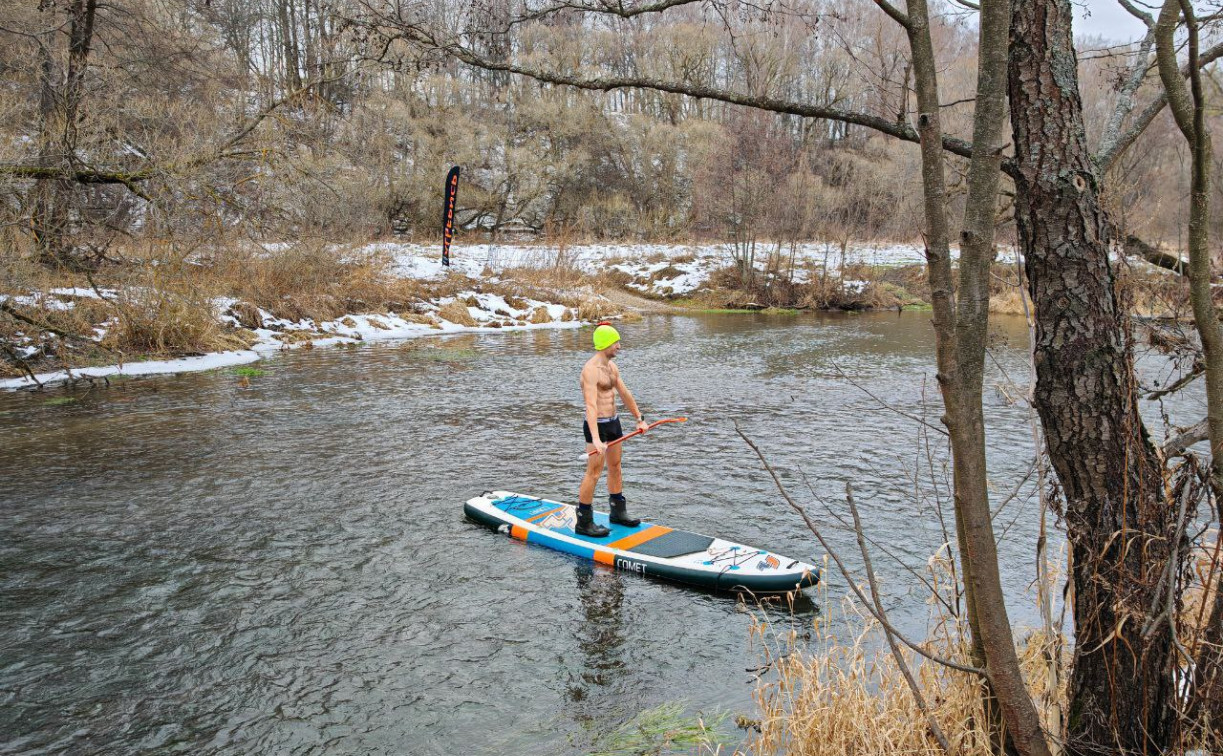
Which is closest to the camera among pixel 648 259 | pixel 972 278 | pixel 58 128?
pixel 972 278

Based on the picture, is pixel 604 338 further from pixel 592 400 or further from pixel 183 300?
pixel 183 300

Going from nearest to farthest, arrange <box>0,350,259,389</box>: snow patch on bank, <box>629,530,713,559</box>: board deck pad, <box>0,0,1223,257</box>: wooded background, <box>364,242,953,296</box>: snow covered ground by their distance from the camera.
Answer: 1. <box>0,0,1223,257</box>: wooded background
2. <box>629,530,713,559</box>: board deck pad
3. <box>0,350,259,389</box>: snow patch on bank
4. <box>364,242,953,296</box>: snow covered ground

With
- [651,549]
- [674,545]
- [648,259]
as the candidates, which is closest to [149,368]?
[651,549]

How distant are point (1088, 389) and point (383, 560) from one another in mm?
5329

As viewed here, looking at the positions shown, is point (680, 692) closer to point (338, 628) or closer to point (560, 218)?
point (338, 628)

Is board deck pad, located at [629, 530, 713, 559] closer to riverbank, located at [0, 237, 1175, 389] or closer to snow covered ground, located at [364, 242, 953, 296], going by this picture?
riverbank, located at [0, 237, 1175, 389]

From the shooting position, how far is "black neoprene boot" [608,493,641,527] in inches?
279

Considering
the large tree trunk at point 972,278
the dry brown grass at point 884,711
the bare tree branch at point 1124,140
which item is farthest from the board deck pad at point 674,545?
the bare tree branch at point 1124,140

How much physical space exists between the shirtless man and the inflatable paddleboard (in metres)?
0.12

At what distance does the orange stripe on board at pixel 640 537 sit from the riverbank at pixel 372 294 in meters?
3.24

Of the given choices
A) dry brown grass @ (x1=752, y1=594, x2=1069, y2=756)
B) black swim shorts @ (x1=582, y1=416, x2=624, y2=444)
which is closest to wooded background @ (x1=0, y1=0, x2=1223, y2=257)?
dry brown grass @ (x1=752, y1=594, x2=1069, y2=756)

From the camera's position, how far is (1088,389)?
2.71m

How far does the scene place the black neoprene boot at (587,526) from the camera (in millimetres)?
6898

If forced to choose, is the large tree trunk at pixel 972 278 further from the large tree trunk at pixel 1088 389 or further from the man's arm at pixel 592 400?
the man's arm at pixel 592 400
